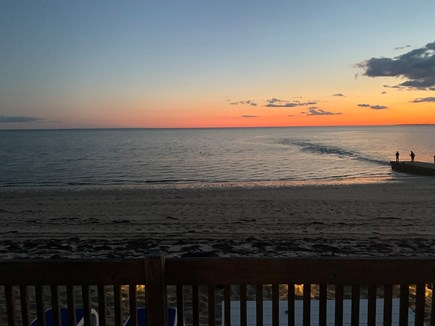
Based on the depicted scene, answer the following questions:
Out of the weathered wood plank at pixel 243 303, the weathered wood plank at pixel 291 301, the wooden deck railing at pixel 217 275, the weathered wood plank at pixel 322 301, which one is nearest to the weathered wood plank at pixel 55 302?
the wooden deck railing at pixel 217 275

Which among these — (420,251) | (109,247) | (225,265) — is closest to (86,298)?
(225,265)

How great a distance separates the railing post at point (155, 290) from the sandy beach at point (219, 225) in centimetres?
689

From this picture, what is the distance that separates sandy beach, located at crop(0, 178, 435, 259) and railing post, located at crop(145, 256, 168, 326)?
689 cm

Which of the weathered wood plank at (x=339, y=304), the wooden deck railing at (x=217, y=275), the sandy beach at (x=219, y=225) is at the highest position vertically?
the wooden deck railing at (x=217, y=275)

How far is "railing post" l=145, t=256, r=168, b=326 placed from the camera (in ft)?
7.68

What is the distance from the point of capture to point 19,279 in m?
2.38

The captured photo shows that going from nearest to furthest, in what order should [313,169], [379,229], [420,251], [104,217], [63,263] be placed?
[63,263]
[420,251]
[379,229]
[104,217]
[313,169]

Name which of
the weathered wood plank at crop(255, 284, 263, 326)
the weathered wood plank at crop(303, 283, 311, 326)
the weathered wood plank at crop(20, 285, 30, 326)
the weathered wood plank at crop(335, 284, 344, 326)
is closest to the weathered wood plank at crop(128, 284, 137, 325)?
the weathered wood plank at crop(20, 285, 30, 326)

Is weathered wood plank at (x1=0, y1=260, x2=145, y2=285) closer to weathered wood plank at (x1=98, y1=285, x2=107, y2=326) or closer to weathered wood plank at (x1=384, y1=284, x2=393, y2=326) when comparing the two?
weathered wood plank at (x1=98, y1=285, x2=107, y2=326)

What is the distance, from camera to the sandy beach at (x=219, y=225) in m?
9.77

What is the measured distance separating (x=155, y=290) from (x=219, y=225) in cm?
1103

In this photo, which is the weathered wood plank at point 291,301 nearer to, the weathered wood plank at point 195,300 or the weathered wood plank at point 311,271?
the weathered wood plank at point 311,271

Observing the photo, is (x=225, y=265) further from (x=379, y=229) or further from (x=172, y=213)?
(x=172, y=213)

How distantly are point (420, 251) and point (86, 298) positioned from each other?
30.9 feet
